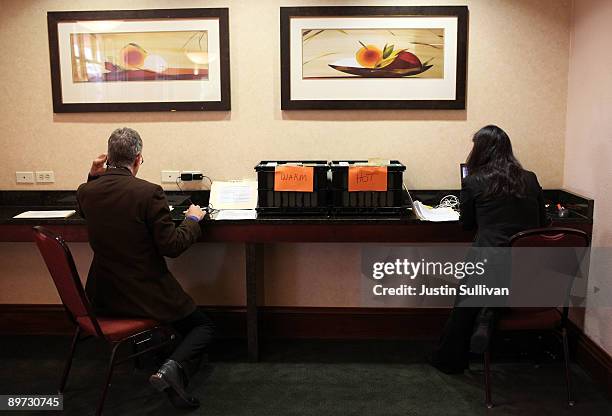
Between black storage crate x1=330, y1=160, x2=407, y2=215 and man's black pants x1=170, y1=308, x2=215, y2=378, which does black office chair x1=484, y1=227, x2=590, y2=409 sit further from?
man's black pants x1=170, y1=308, x2=215, y2=378

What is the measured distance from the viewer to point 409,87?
3461 mm

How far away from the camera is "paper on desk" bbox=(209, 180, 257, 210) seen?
340 centimetres

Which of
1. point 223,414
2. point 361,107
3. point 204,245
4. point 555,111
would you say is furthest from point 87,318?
point 555,111

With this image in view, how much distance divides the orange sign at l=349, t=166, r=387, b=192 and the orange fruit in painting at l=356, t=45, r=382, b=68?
0.68 m

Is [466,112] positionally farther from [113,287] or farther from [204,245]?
[113,287]

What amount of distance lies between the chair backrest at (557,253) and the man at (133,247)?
150 cm

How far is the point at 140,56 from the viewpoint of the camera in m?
3.49

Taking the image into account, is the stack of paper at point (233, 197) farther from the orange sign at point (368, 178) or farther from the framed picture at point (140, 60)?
the orange sign at point (368, 178)

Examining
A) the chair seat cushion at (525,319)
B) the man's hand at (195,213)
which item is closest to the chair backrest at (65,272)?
the man's hand at (195,213)

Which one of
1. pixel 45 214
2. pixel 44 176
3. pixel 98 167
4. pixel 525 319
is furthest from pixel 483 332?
pixel 44 176

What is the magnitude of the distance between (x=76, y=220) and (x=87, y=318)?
2.32 feet

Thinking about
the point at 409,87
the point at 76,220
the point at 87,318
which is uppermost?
the point at 409,87

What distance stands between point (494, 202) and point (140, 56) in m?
2.11

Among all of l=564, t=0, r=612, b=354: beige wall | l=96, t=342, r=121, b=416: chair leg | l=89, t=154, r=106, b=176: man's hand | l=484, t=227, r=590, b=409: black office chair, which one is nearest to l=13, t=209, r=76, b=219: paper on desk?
l=89, t=154, r=106, b=176: man's hand
